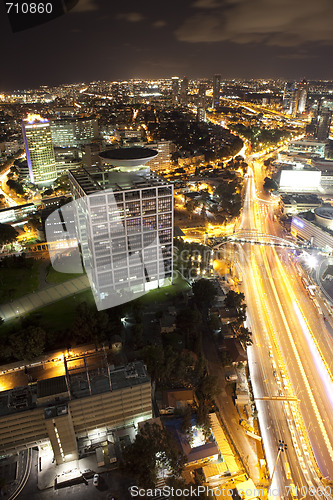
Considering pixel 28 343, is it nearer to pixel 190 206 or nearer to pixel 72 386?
pixel 72 386

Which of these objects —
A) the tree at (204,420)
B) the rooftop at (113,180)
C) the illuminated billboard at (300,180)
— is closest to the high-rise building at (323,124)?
the illuminated billboard at (300,180)

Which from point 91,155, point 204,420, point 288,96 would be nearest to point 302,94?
point 288,96

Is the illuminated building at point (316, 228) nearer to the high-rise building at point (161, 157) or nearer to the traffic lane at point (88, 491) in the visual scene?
the high-rise building at point (161, 157)

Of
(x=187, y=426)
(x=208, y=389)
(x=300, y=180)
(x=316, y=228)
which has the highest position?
(x=300, y=180)

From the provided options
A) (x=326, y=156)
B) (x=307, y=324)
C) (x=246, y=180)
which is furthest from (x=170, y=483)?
(x=326, y=156)

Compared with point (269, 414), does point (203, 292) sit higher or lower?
higher

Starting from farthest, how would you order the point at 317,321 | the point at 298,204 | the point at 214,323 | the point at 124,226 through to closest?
the point at 298,204 < the point at 317,321 < the point at 124,226 < the point at 214,323

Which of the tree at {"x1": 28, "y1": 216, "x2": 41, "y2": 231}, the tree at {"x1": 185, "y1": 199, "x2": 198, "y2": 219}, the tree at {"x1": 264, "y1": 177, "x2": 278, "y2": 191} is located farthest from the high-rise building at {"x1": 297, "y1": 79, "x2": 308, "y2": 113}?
the tree at {"x1": 28, "y1": 216, "x2": 41, "y2": 231}
